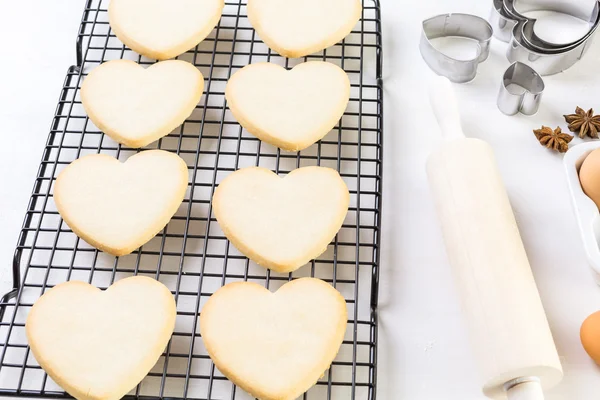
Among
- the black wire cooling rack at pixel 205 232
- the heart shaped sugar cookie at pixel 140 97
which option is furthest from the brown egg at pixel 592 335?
the heart shaped sugar cookie at pixel 140 97

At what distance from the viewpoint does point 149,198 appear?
105cm

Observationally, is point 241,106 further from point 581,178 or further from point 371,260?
point 581,178

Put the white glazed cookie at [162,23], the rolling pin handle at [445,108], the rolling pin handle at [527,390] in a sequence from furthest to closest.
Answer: the white glazed cookie at [162,23] → the rolling pin handle at [445,108] → the rolling pin handle at [527,390]

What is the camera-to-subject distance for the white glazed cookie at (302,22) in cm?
123

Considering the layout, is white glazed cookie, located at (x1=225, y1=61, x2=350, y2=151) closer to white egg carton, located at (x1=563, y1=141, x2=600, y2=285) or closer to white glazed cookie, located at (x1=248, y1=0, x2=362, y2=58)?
white glazed cookie, located at (x1=248, y1=0, x2=362, y2=58)

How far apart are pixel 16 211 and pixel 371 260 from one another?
570 mm

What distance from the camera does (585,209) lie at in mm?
1019

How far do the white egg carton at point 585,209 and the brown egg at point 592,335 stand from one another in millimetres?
68

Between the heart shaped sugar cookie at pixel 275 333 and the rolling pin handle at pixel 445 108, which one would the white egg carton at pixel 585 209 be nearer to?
the rolling pin handle at pixel 445 108

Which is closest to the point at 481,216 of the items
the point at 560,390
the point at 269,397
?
the point at 560,390

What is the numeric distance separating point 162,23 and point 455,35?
0.53 m

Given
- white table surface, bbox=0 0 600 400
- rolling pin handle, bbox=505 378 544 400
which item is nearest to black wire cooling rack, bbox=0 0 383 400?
white table surface, bbox=0 0 600 400

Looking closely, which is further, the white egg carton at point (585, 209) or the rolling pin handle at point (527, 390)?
the white egg carton at point (585, 209)

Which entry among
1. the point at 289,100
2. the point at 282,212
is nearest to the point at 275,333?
the point at 282,212
